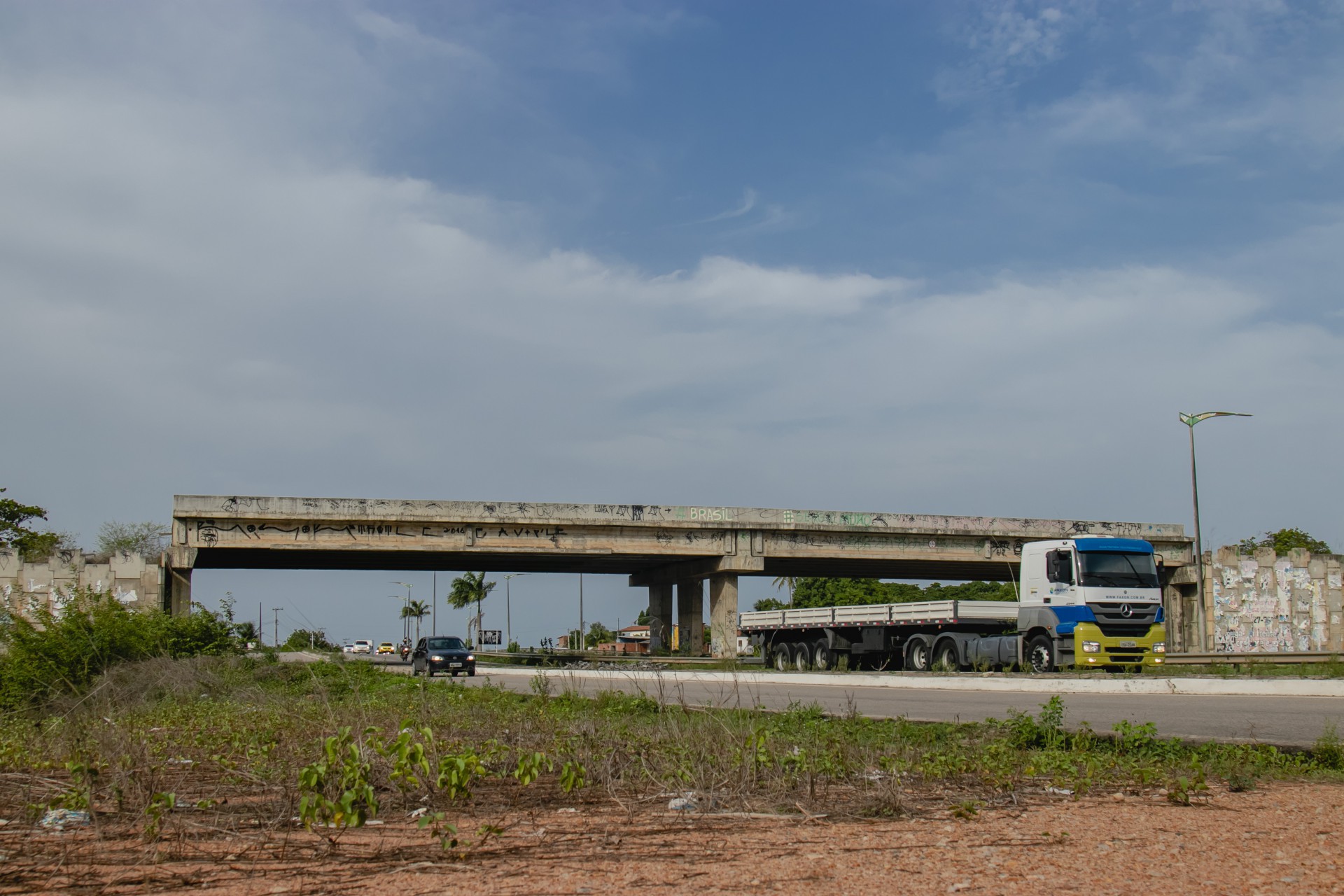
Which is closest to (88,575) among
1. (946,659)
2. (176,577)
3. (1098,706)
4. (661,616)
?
(176,577)

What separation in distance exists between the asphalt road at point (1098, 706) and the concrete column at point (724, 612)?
27497mm

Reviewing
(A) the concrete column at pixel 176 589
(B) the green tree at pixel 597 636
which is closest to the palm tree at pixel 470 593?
(B) the green tree at pixel 597 636

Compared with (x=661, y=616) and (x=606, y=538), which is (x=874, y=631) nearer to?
(x=606, y=538)

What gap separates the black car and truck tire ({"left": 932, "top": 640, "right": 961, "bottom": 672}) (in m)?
15.2

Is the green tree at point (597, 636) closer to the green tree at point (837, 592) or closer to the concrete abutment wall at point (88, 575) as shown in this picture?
the green tree at point (837, 592)

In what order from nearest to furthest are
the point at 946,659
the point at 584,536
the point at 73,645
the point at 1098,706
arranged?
the point at 1098,706 < the point at 73,645 < the point at 946,659 < the point at 584,536

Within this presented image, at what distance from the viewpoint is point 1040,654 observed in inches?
980

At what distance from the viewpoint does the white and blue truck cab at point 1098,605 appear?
2338 cm

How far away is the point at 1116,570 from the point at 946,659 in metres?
6.01

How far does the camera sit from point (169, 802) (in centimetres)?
609

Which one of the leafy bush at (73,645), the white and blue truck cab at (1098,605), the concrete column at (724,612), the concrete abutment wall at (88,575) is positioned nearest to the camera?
the leafy bush at (73,645)

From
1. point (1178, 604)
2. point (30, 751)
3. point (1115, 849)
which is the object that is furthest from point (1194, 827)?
point (1178, 604)

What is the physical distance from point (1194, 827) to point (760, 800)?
2740mm

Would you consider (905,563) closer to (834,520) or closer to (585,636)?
(834,520)
